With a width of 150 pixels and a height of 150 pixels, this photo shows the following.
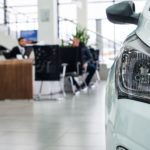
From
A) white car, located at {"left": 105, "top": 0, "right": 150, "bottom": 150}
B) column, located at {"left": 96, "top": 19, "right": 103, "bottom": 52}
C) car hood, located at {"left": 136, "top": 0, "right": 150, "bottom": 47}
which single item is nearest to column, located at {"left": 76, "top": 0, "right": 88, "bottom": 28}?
column, located at {"left": 96, "top": 19, "right": 103, "bottom": 52}

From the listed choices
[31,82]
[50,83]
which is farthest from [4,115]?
[50,83]

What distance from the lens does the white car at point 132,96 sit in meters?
1.36

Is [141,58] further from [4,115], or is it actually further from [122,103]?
[4,115]

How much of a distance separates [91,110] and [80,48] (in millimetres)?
3476

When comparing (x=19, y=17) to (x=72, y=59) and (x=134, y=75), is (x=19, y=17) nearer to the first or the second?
(x=72, y=59)

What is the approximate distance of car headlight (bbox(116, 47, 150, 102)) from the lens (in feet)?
4.71

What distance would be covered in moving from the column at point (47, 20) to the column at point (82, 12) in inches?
111

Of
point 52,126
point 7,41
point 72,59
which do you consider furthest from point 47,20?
point 52,126

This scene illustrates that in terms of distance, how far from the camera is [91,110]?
6.39 meters

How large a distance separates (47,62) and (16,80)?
2.34 feet

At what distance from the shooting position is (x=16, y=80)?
27.3 feet

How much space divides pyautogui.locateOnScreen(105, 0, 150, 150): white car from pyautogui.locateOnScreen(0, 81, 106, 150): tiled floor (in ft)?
6.91

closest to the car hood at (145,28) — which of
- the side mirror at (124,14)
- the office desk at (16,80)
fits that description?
the side mirror at (124,14)

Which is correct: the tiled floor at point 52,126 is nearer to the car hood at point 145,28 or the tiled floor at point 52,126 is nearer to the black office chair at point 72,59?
the car hood at point 145,28
